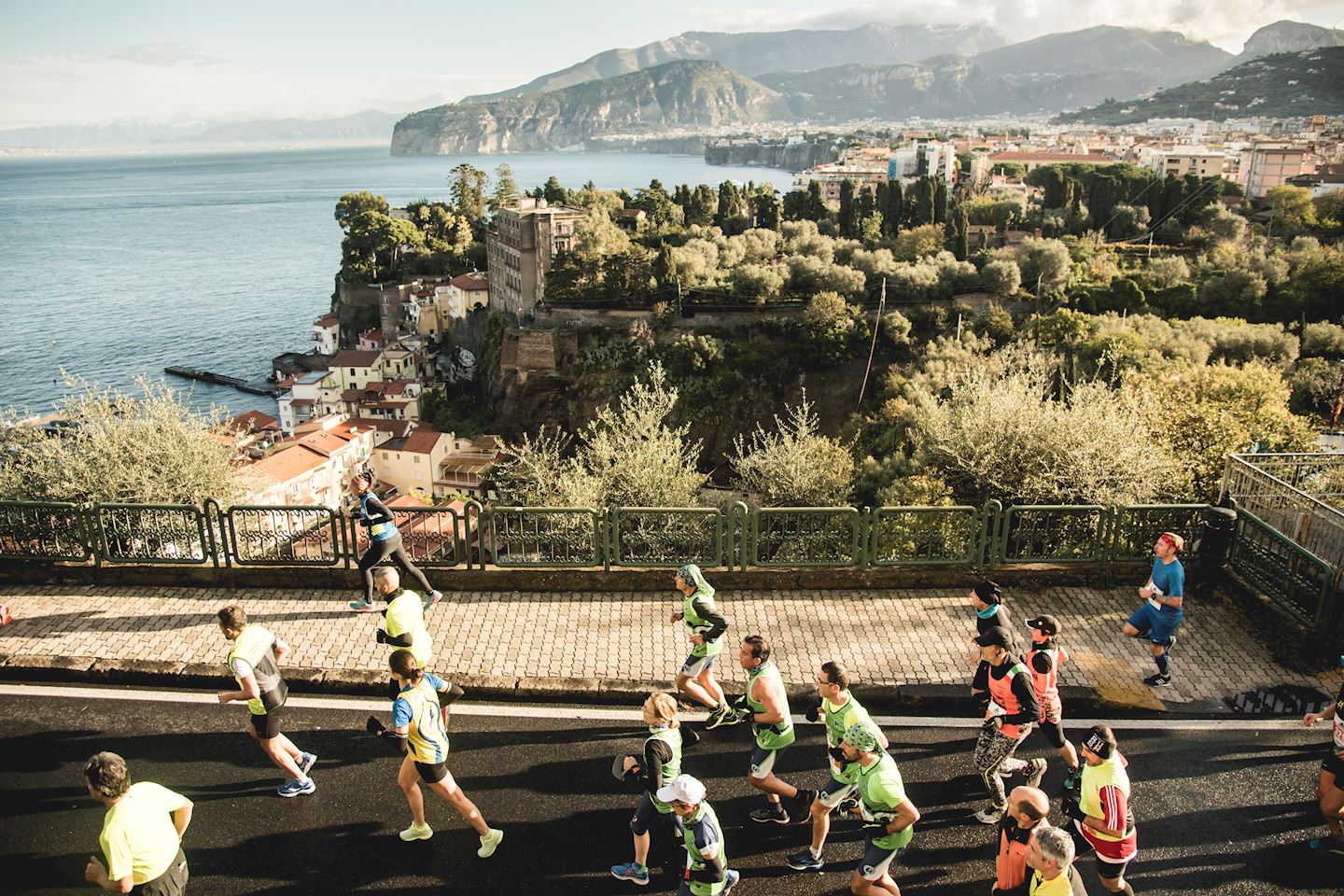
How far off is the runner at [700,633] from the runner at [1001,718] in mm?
1845

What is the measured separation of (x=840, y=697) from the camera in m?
5.27

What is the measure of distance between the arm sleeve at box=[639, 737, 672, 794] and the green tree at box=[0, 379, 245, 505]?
25.1ft

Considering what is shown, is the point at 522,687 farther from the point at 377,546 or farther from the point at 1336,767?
the point at 1336,767

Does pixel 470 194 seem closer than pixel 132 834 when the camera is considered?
No

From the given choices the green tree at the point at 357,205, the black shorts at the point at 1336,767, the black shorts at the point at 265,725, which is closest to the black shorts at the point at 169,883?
the black shorts at the point at 265,725

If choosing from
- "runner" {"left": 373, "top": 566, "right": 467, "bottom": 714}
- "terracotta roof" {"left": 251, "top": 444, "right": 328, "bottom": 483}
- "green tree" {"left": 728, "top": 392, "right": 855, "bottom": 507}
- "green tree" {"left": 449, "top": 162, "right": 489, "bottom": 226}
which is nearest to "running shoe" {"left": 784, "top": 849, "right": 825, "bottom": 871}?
"runner" {"left": 373, "top": 566, "right": 467, "bottom": 714}

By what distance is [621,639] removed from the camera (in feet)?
28.2

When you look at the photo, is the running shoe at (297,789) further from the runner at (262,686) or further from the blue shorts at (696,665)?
the blue shorts at (696,665)

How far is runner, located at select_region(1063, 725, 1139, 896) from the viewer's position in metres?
4.90

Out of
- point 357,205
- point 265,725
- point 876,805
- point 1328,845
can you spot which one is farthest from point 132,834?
point 357,205

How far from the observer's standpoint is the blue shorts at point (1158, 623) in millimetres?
7648

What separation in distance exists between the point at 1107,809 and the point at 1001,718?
112cm

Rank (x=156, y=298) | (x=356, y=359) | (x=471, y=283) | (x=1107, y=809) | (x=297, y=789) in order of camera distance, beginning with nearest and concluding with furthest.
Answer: (x=1107, y=809)
(x=297, y=789)
(x=356, y=359)
(x=471, y=283)
(x=156, y=298)

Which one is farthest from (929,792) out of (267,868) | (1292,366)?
(1292,366)
